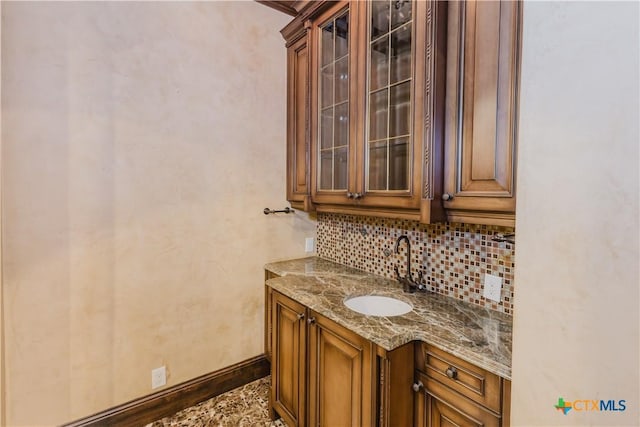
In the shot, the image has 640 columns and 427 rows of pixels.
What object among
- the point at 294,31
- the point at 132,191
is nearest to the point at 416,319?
the point at 132,191

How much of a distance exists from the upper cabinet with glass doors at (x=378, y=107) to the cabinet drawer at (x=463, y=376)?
1.81 ft

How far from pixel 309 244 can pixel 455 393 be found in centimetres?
164

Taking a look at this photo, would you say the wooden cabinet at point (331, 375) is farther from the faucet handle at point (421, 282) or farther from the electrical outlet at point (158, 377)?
the electrical outlet at point (158, 377)

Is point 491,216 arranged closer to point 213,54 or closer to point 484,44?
point 484,44

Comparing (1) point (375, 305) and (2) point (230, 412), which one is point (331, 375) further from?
(2) point (230, 412)

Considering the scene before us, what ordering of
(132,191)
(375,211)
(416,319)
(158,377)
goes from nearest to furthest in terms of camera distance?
(416,319) → (375,211) → (132,191) → (158,377)

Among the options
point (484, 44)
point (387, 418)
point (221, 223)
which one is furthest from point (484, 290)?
point (221, 223)

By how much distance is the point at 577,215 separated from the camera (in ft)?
1.84

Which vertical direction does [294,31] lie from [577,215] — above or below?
above

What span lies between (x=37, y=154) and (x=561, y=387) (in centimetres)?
220

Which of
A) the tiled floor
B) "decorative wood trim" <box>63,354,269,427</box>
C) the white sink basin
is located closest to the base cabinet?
the white sink basin

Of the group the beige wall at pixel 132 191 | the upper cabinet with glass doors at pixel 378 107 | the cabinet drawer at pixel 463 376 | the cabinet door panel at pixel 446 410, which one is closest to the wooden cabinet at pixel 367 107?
the upper cabinet with glass doors at pixel 378 107

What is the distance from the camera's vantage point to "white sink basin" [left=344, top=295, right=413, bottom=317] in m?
1.65

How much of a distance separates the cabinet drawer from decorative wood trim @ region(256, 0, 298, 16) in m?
2.36
